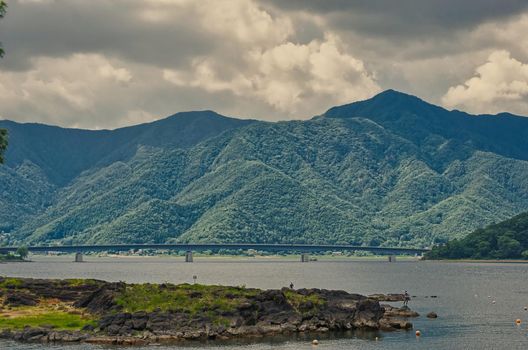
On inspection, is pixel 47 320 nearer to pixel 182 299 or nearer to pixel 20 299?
pixel 20 299

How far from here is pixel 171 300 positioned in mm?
127875

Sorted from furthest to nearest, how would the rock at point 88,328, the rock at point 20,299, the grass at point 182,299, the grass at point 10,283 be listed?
1. the grass at point 10,283
2. the rock at point 20,299
3. the grass at point 182,299
4. the rock at point 88,328

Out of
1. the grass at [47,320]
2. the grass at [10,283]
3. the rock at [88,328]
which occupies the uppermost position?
the grass at [10,283]

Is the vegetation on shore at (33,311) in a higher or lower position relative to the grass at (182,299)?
lower

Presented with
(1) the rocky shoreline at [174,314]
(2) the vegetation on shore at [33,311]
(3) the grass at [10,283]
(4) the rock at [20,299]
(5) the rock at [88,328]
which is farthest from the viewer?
(3) the grass at [10,283]

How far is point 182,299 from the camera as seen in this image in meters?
128

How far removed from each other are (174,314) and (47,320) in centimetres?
1878

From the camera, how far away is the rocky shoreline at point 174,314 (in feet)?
388

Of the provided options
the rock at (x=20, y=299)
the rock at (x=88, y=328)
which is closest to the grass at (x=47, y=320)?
the rock at (x=88, y=328)

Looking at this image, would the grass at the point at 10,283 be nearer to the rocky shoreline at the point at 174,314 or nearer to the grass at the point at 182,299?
the rocky shoreline at the point at 174,314

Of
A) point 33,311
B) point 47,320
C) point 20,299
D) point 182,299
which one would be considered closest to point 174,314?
point 182,299

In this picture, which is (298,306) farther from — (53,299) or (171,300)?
(53,299)

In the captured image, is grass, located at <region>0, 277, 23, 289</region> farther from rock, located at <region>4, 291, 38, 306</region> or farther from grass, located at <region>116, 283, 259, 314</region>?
grass, located at <region>116, 283, 259, 314</region>

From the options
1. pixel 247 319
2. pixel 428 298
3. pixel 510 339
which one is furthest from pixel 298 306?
pixel 428 298
